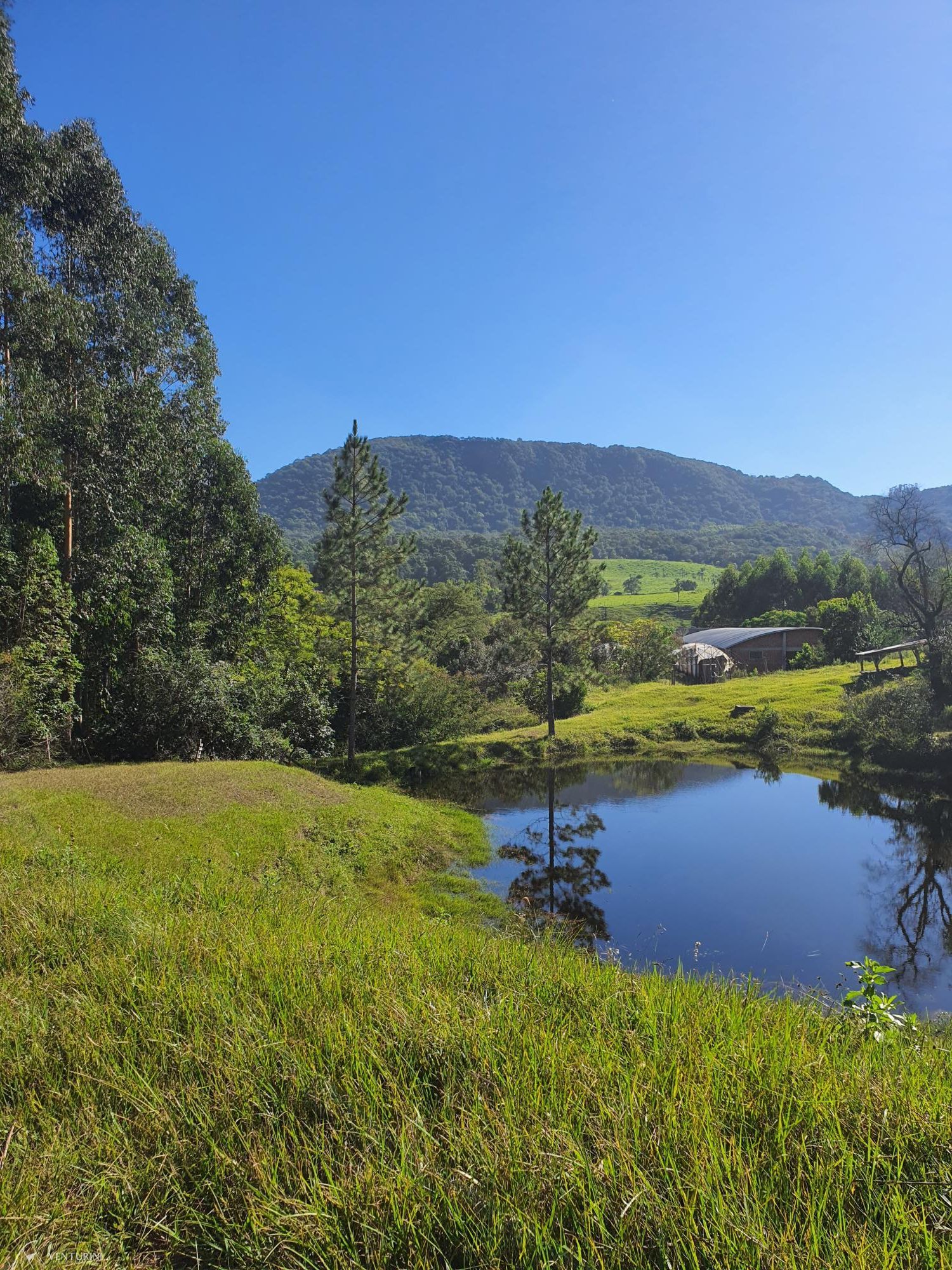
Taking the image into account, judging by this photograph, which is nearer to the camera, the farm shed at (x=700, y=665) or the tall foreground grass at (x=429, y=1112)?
the tall foreground grass at (x=429, y=1112)

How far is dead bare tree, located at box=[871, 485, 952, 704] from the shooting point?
27.5 m

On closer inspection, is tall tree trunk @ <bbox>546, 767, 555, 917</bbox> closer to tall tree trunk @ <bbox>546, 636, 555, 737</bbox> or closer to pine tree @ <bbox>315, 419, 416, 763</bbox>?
tall tree trunk @ <bbox>546, 636, 555, 737</bbox>

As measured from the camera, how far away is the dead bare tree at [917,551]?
27.5 meters

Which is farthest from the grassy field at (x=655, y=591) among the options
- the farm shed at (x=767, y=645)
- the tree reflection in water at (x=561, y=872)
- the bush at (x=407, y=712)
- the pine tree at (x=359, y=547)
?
the tree reflection in water at (x=561, y=872)

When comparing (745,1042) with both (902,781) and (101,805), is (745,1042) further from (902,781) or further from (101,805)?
(902,781)

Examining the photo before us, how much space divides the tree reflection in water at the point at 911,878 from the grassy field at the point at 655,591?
116 ft

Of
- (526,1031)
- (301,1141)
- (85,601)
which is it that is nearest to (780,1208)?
(526,1031)

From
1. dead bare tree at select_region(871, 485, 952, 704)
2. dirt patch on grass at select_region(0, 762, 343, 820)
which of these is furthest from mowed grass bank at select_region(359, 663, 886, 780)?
dirt patch on grass at select_region(0, 762, 343, 820)

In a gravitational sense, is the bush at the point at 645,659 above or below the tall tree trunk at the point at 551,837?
above

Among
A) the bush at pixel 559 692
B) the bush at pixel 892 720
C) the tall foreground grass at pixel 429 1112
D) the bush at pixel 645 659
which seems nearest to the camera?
the tall foreground grass at pixel 429 1112

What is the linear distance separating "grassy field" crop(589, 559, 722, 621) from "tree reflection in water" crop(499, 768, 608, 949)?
1494 inches

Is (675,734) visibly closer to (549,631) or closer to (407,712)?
(549,631)

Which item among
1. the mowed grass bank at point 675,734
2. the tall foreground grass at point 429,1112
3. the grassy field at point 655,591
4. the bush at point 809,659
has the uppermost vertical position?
the grassy field at point 655,591

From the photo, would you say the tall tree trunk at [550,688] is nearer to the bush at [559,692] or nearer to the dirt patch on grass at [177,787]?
the bush at [559,692]
